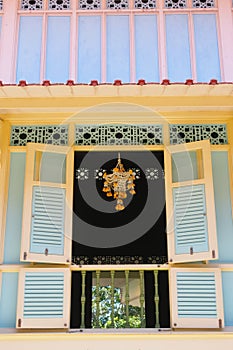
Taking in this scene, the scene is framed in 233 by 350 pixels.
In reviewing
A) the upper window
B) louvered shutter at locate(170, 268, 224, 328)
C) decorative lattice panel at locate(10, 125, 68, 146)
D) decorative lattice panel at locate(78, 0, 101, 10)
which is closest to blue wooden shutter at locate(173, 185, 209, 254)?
louvered shutter at locate(170, 268, 224, 328)

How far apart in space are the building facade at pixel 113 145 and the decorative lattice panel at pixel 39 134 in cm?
1

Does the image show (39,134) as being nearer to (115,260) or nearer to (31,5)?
(31,5)

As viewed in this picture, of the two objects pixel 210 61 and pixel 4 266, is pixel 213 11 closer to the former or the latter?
pixel 210 61

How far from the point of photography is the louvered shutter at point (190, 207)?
616 centimetres

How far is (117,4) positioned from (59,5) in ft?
2.88

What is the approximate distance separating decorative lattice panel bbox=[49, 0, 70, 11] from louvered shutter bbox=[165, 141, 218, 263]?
113 inches

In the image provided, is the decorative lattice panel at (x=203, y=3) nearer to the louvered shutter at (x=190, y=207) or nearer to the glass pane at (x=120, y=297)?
the louvered shutter at (x=190, y=207)

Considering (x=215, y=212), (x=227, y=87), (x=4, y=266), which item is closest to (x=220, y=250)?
(x=215, y=212)

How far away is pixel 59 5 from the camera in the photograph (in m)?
7.87

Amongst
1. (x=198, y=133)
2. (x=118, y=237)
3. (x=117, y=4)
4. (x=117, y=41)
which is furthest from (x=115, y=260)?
(x=117, y=4)

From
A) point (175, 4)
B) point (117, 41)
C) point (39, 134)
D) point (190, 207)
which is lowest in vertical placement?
point (190, 207)

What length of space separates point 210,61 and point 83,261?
14.2 feet

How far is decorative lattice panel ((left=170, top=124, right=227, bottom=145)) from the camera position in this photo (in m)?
6.82

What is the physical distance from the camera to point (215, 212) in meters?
6.45
